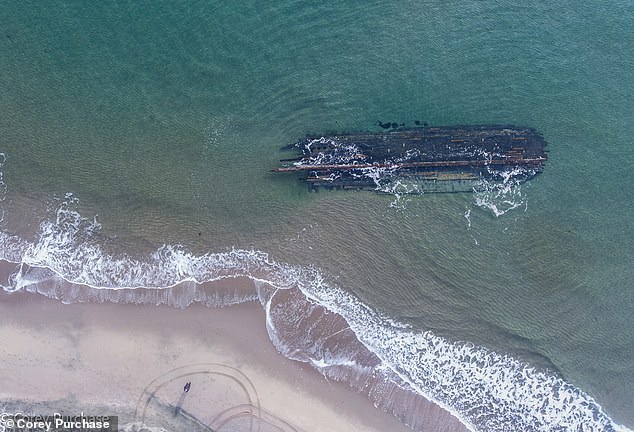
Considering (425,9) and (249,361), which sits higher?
(425,9)

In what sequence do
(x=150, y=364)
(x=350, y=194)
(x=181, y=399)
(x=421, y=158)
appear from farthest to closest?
1. (x=421, y=158)
2. (x=350, y=194)
3. (x=150, y=364)
4. (x=181, y=399)

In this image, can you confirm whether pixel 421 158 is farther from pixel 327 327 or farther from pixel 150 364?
pixel 150 364

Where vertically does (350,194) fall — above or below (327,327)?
above

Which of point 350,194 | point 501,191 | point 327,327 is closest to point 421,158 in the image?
point 350,194

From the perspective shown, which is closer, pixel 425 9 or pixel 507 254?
pixel 507 254

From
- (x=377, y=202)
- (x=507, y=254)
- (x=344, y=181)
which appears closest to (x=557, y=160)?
(x=507, y=254)

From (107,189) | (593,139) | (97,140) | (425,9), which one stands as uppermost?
(425,9)

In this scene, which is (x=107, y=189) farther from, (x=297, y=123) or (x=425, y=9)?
(x=425, y=9)
